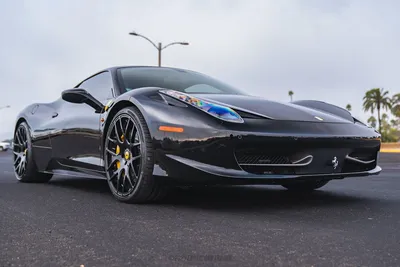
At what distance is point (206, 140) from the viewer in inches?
124

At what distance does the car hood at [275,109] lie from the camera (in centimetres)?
341

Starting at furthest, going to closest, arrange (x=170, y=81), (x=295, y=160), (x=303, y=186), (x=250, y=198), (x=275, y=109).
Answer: (x=303, y=186) → (x=170, y=81) → (x=250, y=198) → (x=275, y=109) → (x=295, y=160)

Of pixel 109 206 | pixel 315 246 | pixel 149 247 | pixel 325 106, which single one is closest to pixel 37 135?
pixel 109 206

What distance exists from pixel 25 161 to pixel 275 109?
10.4ft

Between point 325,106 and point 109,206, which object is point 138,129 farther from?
point 325,106

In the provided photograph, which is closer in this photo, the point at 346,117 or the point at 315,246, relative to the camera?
the point at 315,246

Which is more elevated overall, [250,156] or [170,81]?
[170,81]

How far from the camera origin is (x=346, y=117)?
3969mm

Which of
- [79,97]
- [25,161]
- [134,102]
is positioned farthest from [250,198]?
[25,161]

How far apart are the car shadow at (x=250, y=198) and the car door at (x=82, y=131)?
1.04 ft

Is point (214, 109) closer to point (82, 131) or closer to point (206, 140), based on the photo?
point (206, 140)

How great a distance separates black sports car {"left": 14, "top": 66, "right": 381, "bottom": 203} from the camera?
3.17 m

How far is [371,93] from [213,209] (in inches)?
2421

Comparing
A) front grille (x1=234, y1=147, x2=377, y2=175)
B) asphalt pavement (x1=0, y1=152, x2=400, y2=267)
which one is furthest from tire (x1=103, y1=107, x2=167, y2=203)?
front grille (x1=234, y1=147, x2=377, y2=175)
